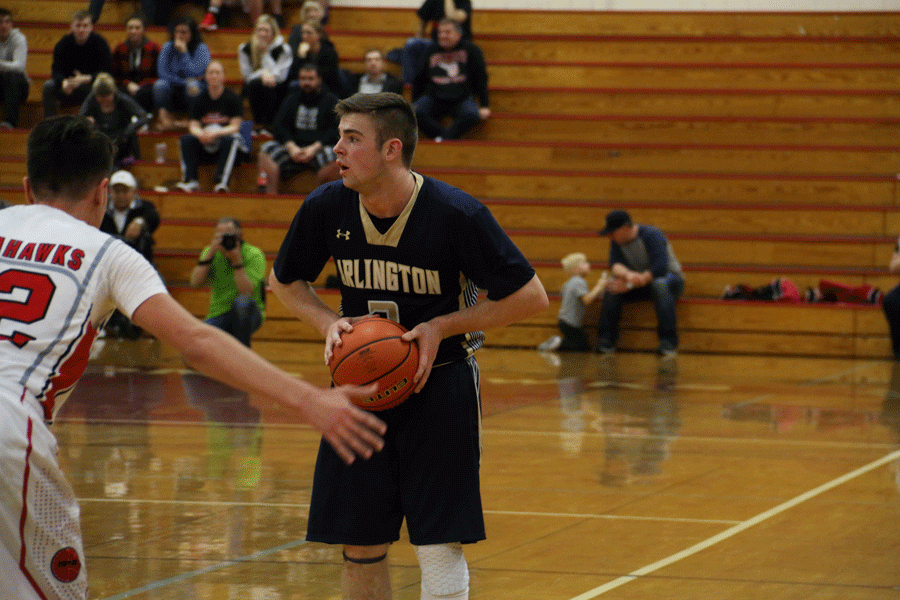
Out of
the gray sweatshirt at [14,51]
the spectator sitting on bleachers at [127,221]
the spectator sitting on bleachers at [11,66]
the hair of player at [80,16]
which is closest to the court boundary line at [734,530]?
the spectator sitting on bleachers at [127,221]

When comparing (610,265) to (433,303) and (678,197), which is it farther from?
(433,303)

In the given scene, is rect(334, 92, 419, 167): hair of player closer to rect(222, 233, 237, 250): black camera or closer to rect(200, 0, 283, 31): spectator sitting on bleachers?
rect(222, 233, 237, 250): black camera

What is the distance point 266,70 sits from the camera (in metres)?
15.0

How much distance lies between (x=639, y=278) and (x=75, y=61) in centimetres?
821

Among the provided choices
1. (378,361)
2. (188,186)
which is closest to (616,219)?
(188,186)

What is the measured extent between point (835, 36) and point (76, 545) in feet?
49.8

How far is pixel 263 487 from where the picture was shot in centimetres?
626

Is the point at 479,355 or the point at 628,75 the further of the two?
the point at 628,75

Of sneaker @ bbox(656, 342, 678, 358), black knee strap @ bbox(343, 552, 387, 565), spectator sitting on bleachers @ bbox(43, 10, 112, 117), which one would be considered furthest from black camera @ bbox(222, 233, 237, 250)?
black knee strap @ bbox(343, 552, 387, 565)

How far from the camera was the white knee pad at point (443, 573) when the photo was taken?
3430mm

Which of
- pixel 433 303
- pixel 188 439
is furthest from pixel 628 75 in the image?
pixel 433 303

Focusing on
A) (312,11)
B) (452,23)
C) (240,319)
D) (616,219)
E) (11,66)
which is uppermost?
(312,11)

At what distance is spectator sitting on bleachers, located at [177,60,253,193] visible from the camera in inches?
558

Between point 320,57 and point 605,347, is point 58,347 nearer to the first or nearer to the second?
point 605,347
